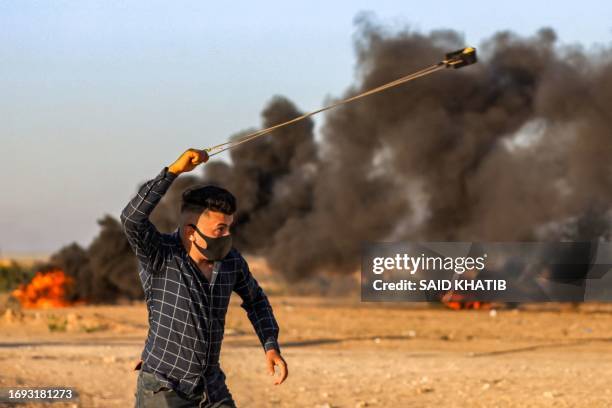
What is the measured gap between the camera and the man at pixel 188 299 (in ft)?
14.8

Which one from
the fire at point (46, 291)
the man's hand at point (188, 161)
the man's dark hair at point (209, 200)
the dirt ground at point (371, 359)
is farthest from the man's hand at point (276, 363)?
the fire at point (46, 291)

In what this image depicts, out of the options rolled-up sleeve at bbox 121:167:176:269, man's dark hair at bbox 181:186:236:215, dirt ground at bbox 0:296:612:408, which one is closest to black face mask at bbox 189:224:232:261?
man's dark hair at bbox 181:186:236:215

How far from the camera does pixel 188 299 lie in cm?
451

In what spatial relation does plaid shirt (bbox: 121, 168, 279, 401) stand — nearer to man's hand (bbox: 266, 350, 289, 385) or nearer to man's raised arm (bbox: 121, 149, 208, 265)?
man's raised arm (bbox: 121, 149, 208, 265)

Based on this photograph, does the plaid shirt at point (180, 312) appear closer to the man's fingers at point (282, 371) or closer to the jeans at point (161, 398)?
the jeans at point (161, 398)

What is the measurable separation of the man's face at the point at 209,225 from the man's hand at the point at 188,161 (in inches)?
12.7

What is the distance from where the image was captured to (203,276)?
4613 millimetres

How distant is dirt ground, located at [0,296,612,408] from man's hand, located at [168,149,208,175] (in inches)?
257

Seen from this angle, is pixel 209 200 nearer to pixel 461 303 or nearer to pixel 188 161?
pixel 188 161

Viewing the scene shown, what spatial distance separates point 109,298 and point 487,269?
1573 cm

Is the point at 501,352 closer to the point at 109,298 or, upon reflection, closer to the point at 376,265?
the point at 376,265

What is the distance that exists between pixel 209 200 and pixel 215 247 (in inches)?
8.2

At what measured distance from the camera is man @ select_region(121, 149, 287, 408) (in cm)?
450

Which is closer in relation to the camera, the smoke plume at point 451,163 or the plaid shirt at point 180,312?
the plaid shirt at point 180,312
